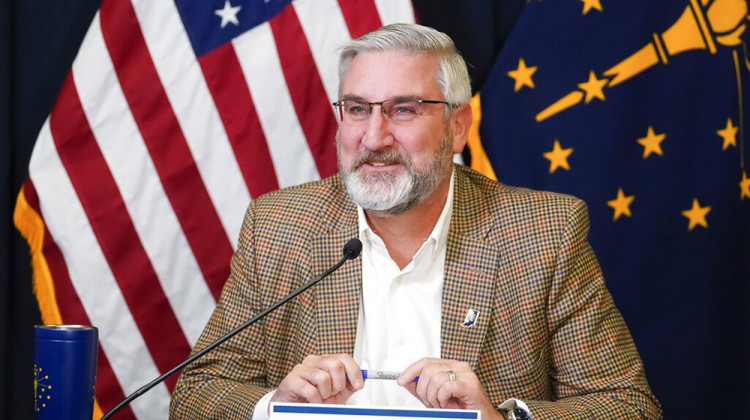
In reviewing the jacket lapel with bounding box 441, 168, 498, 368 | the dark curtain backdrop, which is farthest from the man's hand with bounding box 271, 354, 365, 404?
the dark curtain backdrop

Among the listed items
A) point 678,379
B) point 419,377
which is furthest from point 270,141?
point 678,379

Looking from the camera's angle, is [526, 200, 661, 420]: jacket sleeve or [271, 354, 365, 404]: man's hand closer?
[271, 354, 365, 404]: man's hand

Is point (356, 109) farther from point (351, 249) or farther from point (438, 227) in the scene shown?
point (351, 249)

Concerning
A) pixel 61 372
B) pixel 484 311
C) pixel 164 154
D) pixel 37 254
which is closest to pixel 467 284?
pixel 484 311

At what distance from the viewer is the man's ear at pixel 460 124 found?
2482mm

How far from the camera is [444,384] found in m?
1.71

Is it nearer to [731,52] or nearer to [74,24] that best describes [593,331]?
[731,52]

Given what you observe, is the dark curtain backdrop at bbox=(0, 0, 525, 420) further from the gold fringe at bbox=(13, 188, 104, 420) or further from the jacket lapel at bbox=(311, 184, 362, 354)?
the jacket lapel at bbox=(311, 184, 362, 354)

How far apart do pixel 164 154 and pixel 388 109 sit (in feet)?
3.16

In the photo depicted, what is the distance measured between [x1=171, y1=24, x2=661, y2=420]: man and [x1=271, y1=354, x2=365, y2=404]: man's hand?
346mm

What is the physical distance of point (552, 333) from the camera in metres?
2.25

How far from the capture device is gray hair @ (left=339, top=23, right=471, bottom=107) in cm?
235

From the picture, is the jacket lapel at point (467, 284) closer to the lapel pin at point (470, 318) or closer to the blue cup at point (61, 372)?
the lapel pin at point (470, 318)

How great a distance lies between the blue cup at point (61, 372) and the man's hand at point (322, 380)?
0.40 metres
